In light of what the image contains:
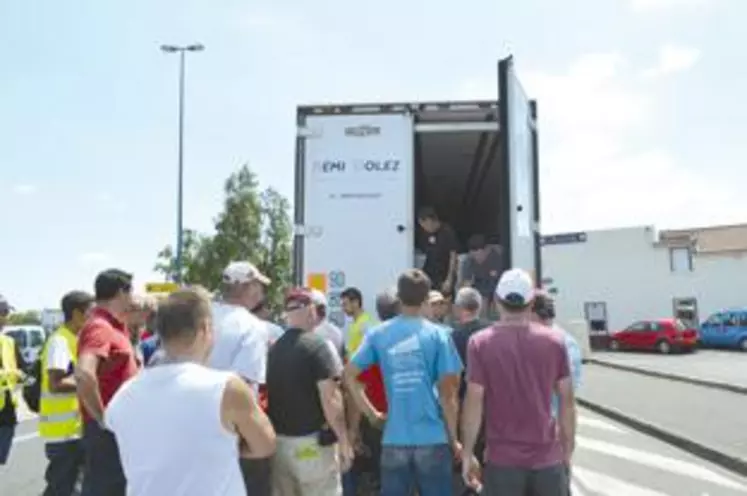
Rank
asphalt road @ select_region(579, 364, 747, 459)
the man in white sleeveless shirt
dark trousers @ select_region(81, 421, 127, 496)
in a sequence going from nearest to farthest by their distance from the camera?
1. the man in white sleeveless shirt
2. dark trousers @ select_region(81, 421, 127, 496)
3. asphalt road @ select_region(579, 364, 747, 459)

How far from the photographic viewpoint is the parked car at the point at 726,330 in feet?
136

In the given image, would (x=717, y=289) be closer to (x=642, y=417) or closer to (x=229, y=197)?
(x=229, y=197)

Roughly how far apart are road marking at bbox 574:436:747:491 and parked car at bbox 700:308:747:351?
33046 mm

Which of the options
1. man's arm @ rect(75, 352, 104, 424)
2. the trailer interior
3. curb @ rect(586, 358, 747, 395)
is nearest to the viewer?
man's arm @ rect(75, 352, 104, 424)

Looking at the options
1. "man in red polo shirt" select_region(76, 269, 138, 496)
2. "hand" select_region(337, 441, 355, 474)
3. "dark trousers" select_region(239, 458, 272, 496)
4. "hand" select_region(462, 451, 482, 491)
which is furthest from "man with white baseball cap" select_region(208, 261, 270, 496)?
"hand" select_region(462, 451, 482, 491)

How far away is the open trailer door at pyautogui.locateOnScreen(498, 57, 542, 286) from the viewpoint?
7652 mm

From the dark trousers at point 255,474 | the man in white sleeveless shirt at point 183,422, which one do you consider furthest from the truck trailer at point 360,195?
the man in white sleeveless shirt at point 183,422

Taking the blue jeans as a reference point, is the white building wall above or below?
above

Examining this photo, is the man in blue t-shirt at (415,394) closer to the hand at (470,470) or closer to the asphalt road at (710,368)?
the hand at (470,470)

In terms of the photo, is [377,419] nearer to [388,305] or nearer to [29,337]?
[388,305]

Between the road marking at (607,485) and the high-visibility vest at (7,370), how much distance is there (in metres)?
5.04

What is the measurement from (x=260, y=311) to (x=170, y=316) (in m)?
2.97

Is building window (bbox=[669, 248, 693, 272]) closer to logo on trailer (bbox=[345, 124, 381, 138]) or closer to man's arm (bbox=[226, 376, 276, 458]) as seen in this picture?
logo on trailer (bbox=[345, 124, 381, 138])

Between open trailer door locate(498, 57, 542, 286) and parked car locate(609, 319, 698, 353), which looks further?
parked car locate(609, 319, 698, 353)
